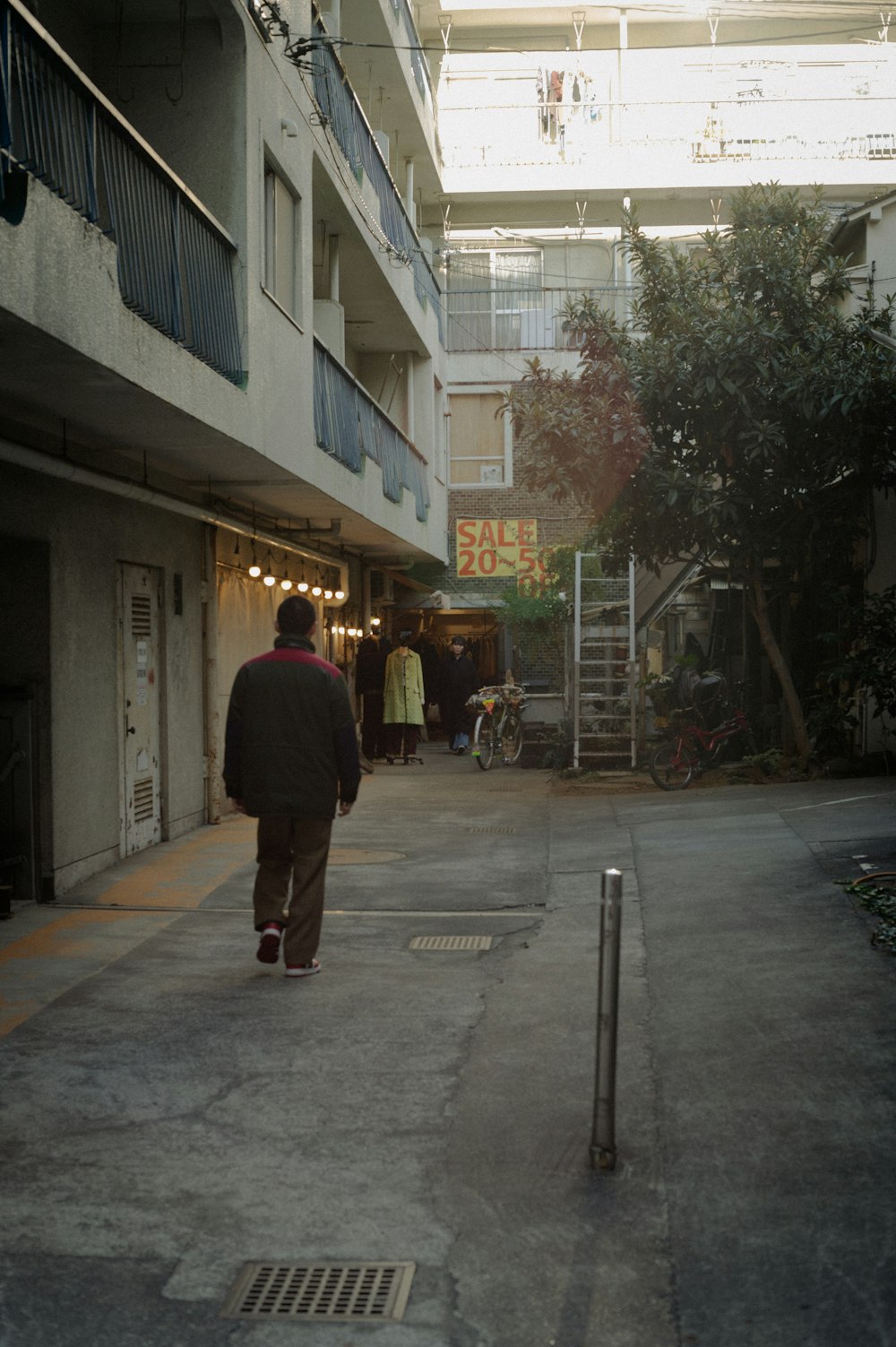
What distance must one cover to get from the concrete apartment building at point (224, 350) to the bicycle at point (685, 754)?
15.3 feet

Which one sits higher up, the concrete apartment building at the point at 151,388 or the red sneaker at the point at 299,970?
the concrete apartment building at the point at 151,388

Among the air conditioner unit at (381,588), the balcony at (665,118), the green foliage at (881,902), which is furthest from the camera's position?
the balcony at (665,118)

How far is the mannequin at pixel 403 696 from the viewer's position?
68.5 ft

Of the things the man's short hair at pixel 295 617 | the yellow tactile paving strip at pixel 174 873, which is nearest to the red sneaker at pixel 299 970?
the man's short hair at pixel 295 617

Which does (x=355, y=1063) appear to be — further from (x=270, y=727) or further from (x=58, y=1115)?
(x=270, y=727)

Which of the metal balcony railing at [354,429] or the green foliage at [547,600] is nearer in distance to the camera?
the metal balcony railing at [354,429]

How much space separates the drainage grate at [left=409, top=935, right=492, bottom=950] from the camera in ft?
27.2

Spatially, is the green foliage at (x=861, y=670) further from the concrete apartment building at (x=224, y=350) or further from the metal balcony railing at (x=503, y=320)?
the metal balcony railing at (x=503, y=320)

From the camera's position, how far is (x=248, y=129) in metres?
10.8

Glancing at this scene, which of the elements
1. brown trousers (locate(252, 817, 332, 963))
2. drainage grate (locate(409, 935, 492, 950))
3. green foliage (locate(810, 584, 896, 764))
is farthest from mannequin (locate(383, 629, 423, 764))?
brown trousers (locate(252, 817, 332, 963))

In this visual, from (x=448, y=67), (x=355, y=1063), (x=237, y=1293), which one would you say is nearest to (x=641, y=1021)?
(x=355, y=1063)

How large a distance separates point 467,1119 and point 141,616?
7.69 metres

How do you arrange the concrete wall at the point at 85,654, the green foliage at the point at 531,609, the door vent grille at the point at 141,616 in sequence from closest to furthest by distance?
the concrete wall at the point at 85,654 → the door vent grille at the point at 141,616 → the green foliage at the point at 531,609

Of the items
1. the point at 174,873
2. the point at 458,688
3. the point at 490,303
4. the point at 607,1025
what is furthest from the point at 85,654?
the point at 490,303
